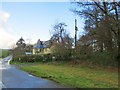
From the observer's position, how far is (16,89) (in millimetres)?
15641

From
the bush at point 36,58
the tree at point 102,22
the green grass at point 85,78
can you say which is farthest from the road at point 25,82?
the bush at point 36,58

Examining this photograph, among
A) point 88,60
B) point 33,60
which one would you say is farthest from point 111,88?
point 33,60

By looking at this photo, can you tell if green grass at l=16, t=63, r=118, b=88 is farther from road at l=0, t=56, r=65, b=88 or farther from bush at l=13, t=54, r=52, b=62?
bush at l=13, t=54, r=52, b=62

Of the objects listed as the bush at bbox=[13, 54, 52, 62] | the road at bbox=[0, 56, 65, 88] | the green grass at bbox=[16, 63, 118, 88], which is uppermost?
the bush at bbox=[13, 54, 52, 62]

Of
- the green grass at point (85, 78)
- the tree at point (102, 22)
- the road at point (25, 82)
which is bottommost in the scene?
the road at point (25, 82)

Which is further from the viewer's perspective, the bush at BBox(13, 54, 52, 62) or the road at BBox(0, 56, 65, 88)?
the bush at BBox(13, 54, 52, 62)

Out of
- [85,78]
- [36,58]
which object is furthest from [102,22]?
[36,58]

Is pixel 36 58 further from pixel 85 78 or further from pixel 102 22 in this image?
pixel 85 78

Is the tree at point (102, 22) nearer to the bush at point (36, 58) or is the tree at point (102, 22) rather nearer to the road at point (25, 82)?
the road at point (25, 82)

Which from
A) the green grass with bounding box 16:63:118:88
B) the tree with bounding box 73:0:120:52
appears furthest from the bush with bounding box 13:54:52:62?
the green grass with bounding box 16:63:118:88

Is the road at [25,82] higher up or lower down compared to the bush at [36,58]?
lower down

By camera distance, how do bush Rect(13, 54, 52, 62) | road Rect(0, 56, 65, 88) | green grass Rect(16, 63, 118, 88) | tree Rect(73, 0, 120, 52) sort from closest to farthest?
1. green grass Rect(16, 63, 118, 88)
2. road Rect(0, 56, 65, 88)
3. tree Rect(73, 0, 120, 52)
4. bush Rect(13, 54, 52, 62)

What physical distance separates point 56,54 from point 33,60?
35.1 feet

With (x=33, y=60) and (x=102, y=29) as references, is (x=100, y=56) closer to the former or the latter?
(x=102, y=29)
